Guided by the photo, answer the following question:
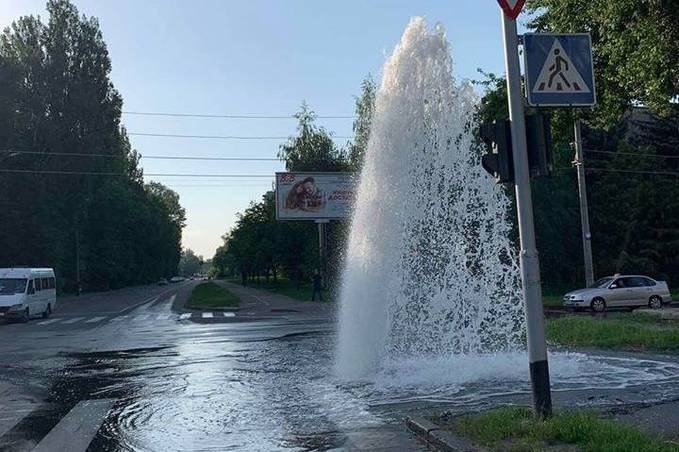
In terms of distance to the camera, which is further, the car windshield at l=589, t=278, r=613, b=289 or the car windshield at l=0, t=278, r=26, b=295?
the car windshield at l=0, t=278, r=26, b=295

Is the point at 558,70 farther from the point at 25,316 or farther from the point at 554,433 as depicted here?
the point at 25,316

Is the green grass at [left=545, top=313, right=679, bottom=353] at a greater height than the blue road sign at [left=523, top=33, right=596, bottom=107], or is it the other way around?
the blue road sign at [left=523, top=33, right=596, bottom=107]

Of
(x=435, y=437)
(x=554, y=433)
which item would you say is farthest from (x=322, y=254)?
(x=554, y=433)

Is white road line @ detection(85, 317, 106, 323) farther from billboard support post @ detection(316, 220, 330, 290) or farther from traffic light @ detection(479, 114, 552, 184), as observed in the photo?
traffic light @ detection(479, 114, 552, 184)

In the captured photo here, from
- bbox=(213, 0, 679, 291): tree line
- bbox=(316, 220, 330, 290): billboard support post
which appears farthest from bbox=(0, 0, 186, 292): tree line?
bbox=(316, 220, 330, 290): billboard support post

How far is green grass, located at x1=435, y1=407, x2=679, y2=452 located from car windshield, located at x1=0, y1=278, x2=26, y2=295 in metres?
27.7

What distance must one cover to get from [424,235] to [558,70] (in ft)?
16.5

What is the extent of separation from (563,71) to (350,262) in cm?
596

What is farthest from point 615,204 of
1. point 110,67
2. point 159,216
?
point 159,216

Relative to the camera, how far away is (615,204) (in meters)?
45.1

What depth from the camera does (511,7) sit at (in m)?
7.22

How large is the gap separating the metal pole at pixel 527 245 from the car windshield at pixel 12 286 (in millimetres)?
28251

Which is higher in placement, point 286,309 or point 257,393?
point 286,309

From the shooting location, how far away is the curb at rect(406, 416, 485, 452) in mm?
6289
